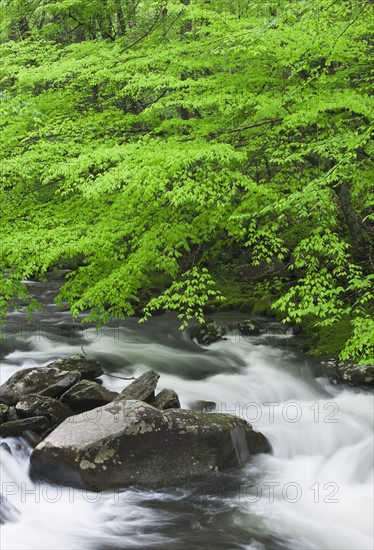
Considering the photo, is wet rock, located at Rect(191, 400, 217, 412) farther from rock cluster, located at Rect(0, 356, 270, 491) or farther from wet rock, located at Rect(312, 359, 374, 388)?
wet rock, located at Rect(312, 359, 374, 388)

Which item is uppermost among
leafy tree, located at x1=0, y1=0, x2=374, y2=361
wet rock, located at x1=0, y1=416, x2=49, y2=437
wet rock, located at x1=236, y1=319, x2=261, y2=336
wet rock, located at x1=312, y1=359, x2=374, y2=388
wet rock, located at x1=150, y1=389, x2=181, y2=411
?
leafy tree, located at x1=0, y1=0, x2=374, y2=361

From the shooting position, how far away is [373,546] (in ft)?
18.7

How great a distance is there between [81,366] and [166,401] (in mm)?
1905

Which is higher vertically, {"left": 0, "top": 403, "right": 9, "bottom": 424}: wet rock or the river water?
{"left": 0, "top": 403, "right": 9, "bottom": 424}: wet rock

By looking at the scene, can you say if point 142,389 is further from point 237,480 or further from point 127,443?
point 237,480

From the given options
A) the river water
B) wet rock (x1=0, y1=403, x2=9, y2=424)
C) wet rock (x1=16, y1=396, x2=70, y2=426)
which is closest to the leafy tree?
wet rock (x1=16, y1=396, x2=70, y2=426)

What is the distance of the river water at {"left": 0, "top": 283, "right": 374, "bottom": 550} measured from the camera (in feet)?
19.1

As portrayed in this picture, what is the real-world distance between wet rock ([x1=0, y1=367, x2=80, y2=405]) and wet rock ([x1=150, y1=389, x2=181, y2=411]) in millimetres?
1280

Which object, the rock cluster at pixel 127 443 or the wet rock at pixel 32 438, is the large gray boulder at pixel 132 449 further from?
the wet rock at pixel 32 438

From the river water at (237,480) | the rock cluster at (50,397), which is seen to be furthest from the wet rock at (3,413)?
the river water at (237,480)

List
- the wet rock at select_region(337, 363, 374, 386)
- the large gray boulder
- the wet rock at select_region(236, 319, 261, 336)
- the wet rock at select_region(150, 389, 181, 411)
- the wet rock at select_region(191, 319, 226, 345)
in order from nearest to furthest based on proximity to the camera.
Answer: the large gray boulder
the wet rock at select_region(150, 389, 181, 411)
the wet rock at select_region(337, 363, 374, 386)
the wet rock at select_region(191, 319, 226, 345)
the wet rock at select_region(236, 319, 261, 336)

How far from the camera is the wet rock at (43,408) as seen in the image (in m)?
7.48

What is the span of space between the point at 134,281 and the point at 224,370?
121 inches

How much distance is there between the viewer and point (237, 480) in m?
6.79
